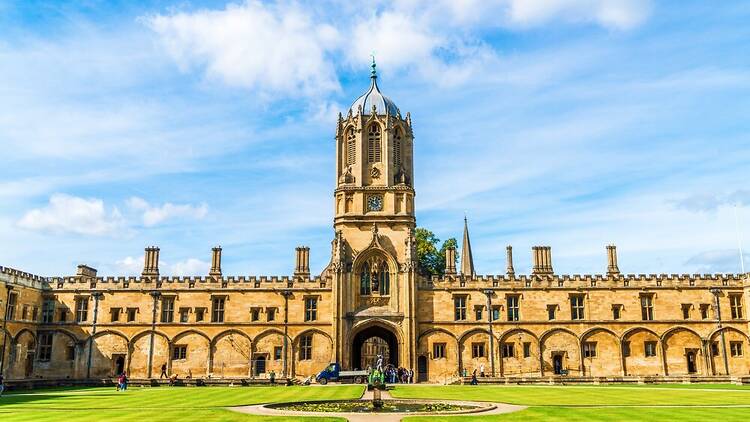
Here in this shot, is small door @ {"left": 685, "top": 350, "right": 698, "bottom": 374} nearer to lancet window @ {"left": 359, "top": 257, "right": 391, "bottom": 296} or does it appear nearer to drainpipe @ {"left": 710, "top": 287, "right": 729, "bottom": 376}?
drainpipe @ {"left": 710, "top": 287, "right": 729, "bottom": 376}

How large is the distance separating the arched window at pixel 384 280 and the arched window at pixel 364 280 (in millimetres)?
1053

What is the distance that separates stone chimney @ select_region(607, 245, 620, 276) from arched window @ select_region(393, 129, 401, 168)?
19514mm

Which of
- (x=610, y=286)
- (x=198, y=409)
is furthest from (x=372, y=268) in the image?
(x=198, y=409)

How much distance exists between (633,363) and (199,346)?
1358 inches

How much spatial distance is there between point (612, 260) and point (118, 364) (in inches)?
1643

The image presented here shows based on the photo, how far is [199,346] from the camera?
52656 mm

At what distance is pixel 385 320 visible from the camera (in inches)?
2013

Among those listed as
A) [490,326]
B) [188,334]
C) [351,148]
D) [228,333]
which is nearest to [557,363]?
[490,326]

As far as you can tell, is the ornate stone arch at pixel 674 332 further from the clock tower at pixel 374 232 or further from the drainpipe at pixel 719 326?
the clock tower at pixel 374 232

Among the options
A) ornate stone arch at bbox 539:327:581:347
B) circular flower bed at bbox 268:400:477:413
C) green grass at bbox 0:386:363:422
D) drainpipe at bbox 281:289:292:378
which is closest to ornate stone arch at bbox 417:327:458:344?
ornate stone arch at bbox 539:327:581:347

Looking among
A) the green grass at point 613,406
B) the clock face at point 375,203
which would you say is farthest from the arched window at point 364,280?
the green grass at point 613,406

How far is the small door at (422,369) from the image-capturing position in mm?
51006

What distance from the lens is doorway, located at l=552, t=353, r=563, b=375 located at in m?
51.6

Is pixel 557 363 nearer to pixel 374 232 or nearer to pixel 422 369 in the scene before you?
pixel 422 369
